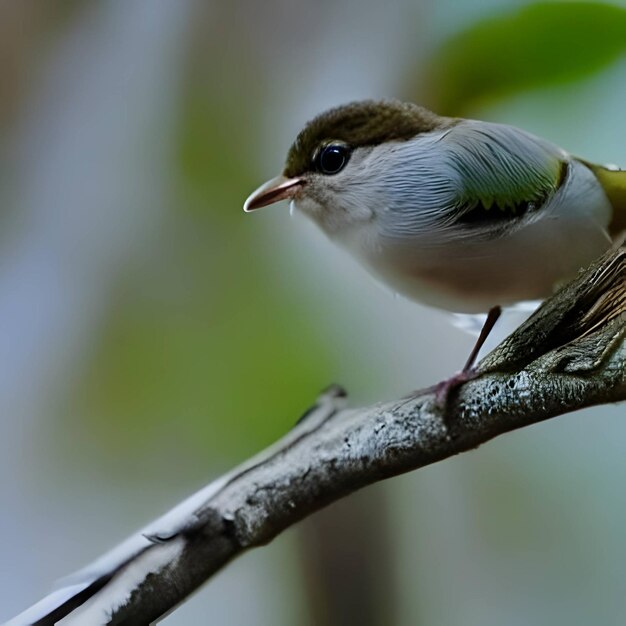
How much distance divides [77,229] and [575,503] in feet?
1.39

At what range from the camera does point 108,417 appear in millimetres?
546

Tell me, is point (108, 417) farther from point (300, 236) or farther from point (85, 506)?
point (300, 236)

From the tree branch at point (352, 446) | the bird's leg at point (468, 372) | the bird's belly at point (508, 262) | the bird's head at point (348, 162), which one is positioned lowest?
the tree branch at point (352, 446)

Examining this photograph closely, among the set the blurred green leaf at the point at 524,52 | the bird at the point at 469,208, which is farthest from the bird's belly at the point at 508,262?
the blurred green leaf at the point at 524,52

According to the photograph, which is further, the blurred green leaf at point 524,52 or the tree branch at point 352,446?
the blurred green leaf at point 524,52

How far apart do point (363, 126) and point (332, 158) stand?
0.03m

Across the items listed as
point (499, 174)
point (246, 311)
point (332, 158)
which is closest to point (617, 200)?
point (499, 174)

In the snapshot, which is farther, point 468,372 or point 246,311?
point 246,311

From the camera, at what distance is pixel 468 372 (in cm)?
44

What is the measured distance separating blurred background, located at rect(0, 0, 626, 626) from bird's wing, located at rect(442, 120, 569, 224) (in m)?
0.08

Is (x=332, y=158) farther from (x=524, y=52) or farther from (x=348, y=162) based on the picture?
(x=524, y=52)

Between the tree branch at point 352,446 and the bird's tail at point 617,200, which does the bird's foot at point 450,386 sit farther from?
the bird's tail at point 617,200

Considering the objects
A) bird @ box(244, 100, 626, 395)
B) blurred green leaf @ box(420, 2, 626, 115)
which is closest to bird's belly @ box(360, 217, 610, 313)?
bird @ box(244, 100, 626, 395)

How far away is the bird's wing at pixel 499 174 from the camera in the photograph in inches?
16.7
